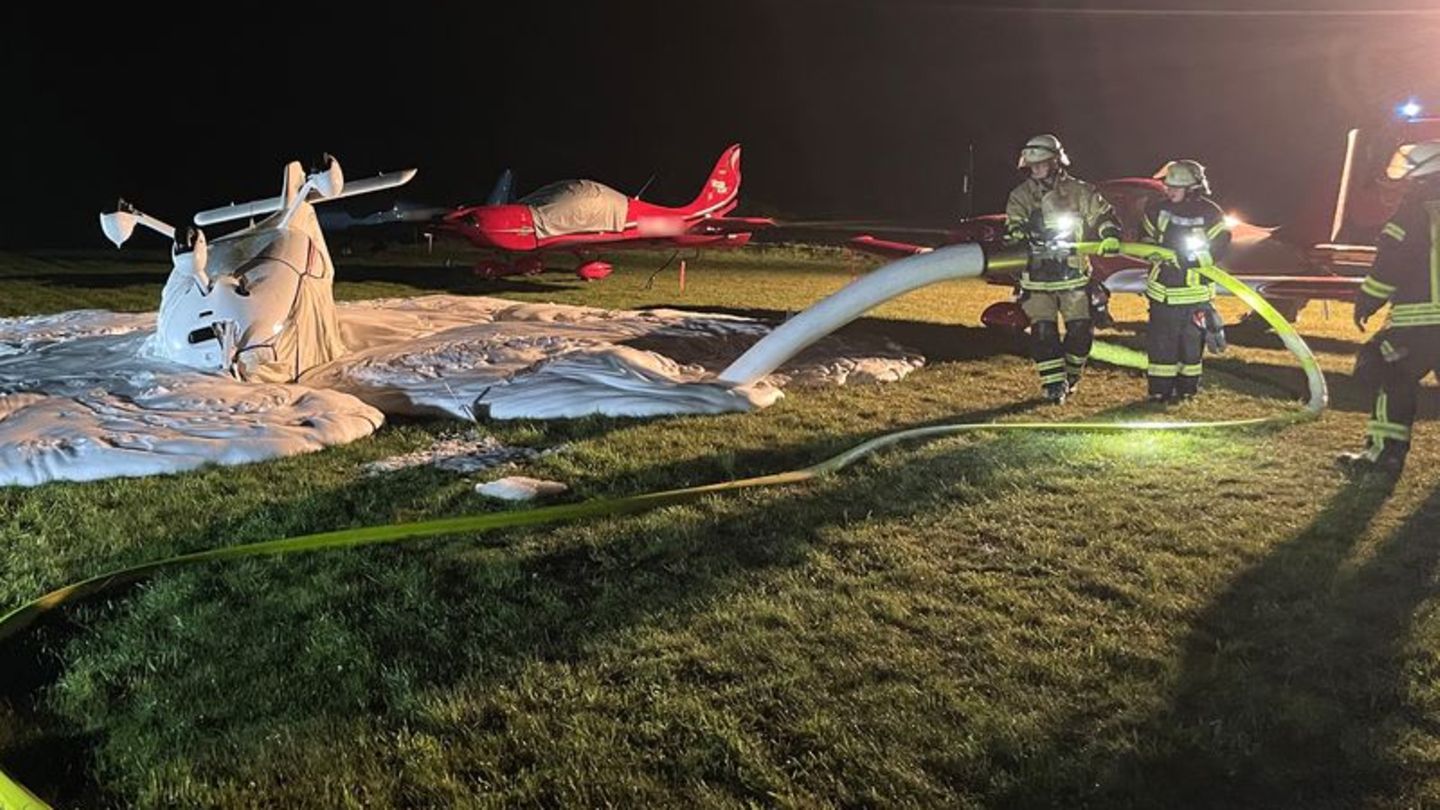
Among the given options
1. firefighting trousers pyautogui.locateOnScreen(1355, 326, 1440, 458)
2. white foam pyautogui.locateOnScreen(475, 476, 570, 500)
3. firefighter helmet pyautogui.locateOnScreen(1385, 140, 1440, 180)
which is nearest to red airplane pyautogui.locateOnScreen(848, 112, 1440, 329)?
firefighter helmet pyautogui.locateOnScreen(1385, 140, 1440, 180)

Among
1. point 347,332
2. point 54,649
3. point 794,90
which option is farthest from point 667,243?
point 794,90

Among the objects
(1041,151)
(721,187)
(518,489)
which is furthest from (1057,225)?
(721,187)

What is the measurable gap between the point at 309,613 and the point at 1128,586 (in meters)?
3.18

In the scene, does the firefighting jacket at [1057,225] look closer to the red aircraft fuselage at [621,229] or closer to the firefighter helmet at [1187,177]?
the firefighter helmet at [1187,177]

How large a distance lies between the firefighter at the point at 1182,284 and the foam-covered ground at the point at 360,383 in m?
2.05

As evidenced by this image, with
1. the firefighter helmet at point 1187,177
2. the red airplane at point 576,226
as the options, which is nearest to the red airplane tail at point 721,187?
the red airplane at point 576,226

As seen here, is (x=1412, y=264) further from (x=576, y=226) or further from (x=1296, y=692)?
(x=576, y=226)

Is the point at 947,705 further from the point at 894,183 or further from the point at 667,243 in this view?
the point at 894,183

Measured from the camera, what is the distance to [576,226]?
640 inches

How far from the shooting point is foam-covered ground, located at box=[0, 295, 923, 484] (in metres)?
5.68

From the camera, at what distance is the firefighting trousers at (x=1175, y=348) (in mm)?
7012

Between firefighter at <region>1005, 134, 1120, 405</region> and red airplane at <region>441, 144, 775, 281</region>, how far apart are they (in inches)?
→ 390

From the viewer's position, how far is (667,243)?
1734 cm

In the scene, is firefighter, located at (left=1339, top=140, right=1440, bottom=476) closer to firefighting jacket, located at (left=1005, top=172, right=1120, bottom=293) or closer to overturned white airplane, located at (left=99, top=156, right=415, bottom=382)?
firefighting jacket, located at (left=1005, top=172, right=1120, bottom=293)
